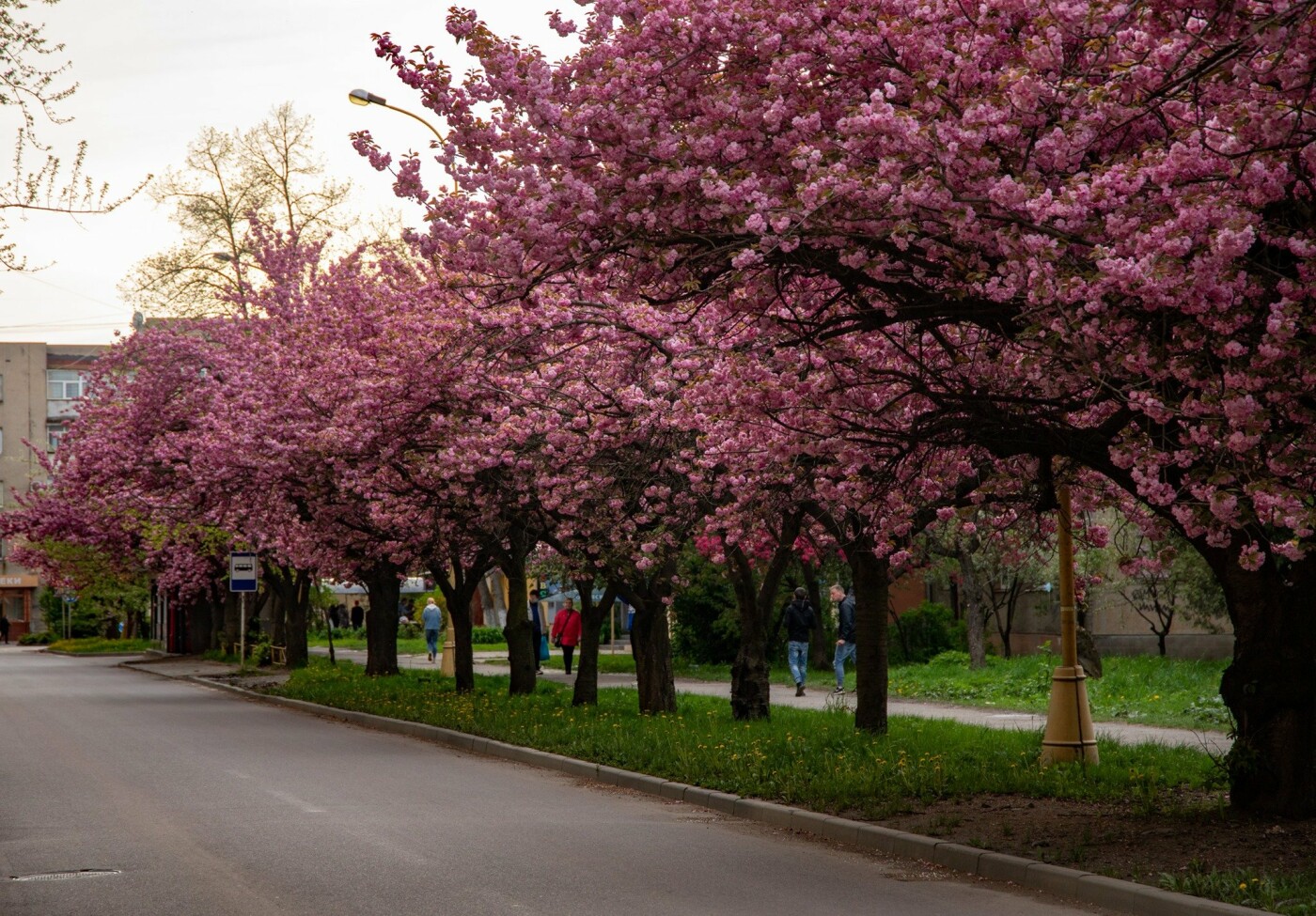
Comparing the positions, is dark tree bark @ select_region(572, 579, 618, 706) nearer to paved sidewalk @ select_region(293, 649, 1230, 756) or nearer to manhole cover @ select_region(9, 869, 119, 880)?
paved sidewalk @ select_region(293, 649, 1230, 756)

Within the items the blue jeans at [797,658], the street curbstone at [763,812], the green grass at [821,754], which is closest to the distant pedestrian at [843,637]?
the blue jeans at [797,658]

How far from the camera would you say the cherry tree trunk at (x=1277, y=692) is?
10.4 m

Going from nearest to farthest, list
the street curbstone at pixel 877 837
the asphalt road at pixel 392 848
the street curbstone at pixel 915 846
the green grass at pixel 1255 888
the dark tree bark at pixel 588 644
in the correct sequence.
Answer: the green grass at pixel 1255 888
the asphalt road at pixel 392 848
the street curbstone at pixel 915 846
the street curbstone at pixel 877 837
the dark tree bark at pixel 588 644

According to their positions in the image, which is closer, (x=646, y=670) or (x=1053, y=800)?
(x=1053, y=800)

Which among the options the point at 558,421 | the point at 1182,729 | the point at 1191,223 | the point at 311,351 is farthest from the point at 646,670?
the point at 1191,223

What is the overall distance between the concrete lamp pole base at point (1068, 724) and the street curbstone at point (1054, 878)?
194 inches

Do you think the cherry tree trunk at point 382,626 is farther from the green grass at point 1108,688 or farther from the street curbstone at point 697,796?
the street curbstone at point 697,796

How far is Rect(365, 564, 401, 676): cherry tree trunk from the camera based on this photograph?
33719 mm

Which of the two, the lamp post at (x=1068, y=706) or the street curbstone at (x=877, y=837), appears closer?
the street curbstone at (x=877, y=837)

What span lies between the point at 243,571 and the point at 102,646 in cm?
3541

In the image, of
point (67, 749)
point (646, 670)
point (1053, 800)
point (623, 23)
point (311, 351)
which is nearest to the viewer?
point (623, 23)

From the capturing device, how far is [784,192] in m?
9.23

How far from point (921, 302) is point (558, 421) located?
9676 mm

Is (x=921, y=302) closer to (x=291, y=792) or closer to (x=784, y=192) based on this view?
(x=784, y=192)
